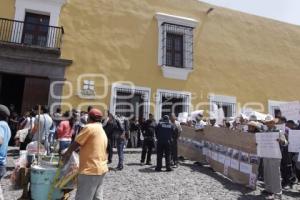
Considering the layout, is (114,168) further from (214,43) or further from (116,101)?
(214,43)

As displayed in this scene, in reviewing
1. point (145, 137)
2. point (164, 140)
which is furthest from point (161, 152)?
point (145, 137)

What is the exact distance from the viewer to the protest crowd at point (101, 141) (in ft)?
14.4

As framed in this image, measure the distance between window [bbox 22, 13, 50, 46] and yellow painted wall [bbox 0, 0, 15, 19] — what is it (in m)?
0.58

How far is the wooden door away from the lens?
12844 millimetres

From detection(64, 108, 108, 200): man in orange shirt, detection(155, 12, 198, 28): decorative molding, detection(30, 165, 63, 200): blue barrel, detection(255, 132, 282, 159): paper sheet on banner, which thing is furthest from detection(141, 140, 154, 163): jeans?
detection(155, 12, 198, 28): decorative molding

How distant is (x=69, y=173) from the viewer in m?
4.57

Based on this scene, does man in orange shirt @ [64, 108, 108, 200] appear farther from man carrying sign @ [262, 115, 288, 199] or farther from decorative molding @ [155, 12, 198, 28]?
decorative molding @ [155, 12, 198, 28]

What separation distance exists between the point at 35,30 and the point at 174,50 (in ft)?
20.0

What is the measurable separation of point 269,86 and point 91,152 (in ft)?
45.8

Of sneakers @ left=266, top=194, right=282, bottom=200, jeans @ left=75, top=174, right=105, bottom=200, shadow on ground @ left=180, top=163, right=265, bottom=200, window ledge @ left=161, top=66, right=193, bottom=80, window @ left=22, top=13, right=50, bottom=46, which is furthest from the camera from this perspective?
window ledge @ left=161, top=66, right=193, bottom=80


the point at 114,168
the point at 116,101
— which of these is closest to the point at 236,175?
the point at 114,168

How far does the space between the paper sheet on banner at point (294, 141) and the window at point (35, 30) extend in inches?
376

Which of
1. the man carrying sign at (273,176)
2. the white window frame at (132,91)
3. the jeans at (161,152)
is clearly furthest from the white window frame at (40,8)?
the man carrying sign at (273,176)

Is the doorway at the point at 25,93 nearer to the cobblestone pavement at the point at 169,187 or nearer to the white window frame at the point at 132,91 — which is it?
the white window frame at the point at 132,91
